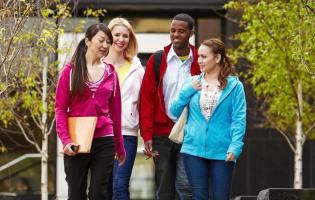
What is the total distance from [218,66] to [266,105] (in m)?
11.4

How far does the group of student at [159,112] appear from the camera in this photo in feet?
29.2

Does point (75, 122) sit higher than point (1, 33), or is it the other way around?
point (1, 33)

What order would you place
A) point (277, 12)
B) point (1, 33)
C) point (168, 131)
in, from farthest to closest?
1. point (277, 12)
2. point (1, 33)
3. point (168, 131)

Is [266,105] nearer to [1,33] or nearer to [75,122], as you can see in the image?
[1,33]

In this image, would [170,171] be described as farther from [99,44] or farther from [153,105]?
[99,44]

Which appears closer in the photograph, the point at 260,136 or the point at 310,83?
the point at 310,83

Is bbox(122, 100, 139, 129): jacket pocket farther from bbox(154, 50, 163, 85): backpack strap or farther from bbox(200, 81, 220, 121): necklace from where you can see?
bbox(200, 81, 220, 121): necklace

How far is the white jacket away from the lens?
10.3 metres

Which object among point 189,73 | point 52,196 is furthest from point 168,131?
point 52,196

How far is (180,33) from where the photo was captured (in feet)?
33.3

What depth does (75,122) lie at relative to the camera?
884 centimetres

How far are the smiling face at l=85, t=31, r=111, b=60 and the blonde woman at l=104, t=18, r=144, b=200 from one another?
4.41 feet

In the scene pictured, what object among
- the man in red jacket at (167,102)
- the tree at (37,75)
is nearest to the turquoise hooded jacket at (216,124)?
the man in red jacket at (167,102)

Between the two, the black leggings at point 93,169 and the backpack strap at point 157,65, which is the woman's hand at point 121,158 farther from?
the backpack strap at point 157,65
